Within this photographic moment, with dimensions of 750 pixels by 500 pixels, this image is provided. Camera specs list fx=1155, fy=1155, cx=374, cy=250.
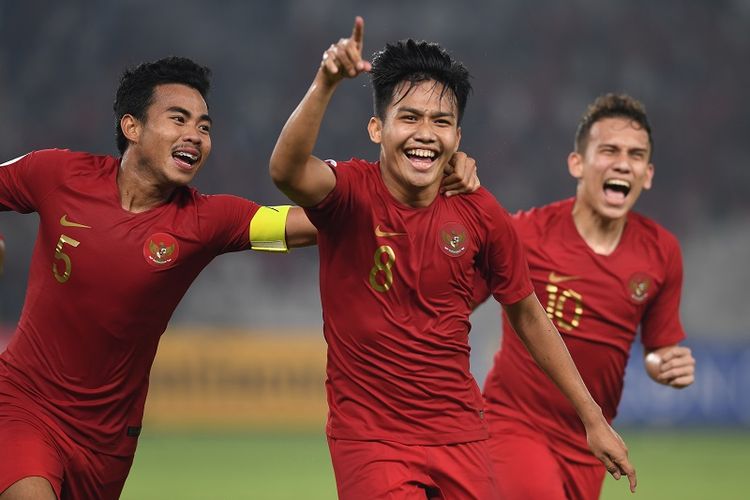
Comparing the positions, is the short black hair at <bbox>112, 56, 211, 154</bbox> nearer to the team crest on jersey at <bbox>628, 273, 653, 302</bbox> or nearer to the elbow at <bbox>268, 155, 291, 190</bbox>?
the elbow at <bbox>268, 155, 291, 190</bbox>

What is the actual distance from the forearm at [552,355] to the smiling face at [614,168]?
1.32 m

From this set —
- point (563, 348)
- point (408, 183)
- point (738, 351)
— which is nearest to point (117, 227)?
point (408, 183)

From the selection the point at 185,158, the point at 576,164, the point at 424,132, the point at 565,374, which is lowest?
the point at 565,374

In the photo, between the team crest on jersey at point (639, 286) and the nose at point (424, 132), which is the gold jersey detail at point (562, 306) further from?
the nose at point (424, 132)

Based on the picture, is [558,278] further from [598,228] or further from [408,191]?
[408,191]

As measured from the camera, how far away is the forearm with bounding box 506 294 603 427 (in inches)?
185

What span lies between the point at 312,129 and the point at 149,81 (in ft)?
4.98

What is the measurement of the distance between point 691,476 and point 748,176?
9398 millimetres

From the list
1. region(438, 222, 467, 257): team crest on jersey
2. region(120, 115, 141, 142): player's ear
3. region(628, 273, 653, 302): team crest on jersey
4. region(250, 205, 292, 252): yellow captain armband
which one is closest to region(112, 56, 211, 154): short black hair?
region(120, 115, 141, 142): player's ear

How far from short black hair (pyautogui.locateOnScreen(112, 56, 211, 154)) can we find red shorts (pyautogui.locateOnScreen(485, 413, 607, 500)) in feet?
7.01

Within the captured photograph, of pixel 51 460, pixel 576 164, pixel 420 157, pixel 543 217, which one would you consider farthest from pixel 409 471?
pixel 576 164

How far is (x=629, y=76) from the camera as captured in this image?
1903 cm

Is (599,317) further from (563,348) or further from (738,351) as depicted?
(738,351)

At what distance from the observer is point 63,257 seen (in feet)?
15.9
